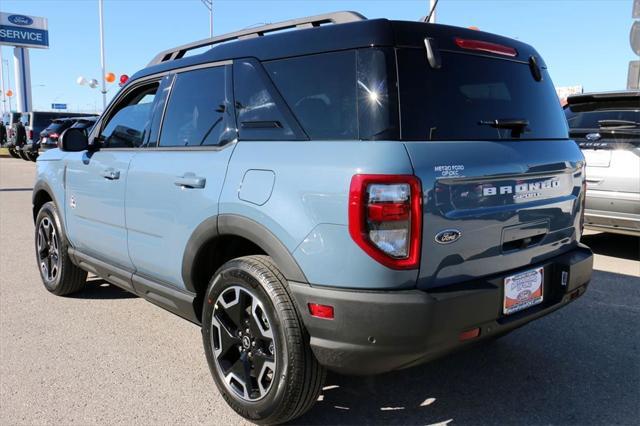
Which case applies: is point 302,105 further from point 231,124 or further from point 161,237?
point 161,237

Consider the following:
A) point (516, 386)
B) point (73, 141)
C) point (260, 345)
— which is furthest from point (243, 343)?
point (73, 141)

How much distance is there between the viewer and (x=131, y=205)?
3420 millimetres

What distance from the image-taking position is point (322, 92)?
2443mm

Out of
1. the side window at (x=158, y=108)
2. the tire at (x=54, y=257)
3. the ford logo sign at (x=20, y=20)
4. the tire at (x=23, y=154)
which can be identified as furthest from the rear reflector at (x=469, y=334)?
the ford logo sign at (x=20, y=20)

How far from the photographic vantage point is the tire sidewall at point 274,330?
2.40 m

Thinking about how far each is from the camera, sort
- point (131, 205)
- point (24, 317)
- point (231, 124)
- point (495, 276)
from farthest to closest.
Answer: point (24, 317) → point (131, 205) → point (231, 124) → point (495, 276)

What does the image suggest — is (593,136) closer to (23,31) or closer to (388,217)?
(388,217)

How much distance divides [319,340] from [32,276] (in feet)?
14.0

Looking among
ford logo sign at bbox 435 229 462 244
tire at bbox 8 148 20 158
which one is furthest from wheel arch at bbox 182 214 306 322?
tire at bbox 8 148 20 158

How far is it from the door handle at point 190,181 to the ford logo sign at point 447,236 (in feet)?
4.21

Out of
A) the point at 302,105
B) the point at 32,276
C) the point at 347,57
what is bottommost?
the point at 32,276

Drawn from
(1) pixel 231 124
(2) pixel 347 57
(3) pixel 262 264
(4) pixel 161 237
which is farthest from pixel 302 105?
(4) pixel 161 237

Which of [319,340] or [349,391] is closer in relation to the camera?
[319,340]

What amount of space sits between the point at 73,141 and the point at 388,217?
279 centimetres
